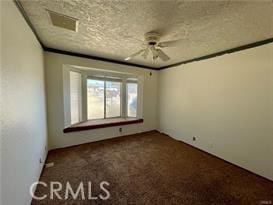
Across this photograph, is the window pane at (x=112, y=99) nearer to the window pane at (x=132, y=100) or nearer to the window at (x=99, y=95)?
the window at (x=99, y=95)

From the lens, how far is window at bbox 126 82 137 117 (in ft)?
14.0

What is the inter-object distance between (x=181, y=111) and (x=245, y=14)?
2.47 metres

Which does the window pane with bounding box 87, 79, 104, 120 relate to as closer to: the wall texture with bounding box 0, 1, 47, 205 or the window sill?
the window sill

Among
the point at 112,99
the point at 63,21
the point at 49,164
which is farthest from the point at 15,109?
the point at 112,99

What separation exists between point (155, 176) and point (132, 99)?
2569 millimetres

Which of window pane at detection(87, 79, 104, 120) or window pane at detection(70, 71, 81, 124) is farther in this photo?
window pane at detection(87, 79, 104, 120)

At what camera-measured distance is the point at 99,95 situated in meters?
3.81

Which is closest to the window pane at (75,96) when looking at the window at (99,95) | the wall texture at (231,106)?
the window at (99,95)

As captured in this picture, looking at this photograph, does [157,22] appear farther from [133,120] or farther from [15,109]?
[133,120]

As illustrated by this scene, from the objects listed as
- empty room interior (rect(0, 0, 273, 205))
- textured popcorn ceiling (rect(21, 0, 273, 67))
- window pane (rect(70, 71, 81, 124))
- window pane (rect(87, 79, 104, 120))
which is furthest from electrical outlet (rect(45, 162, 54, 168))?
textured popcorn ceiling (rect(21, 0, 273, 67))

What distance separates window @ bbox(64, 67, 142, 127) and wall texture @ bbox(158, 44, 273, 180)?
4.62 feet

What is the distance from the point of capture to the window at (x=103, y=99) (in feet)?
12.1

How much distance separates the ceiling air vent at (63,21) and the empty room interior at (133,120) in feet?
0.05

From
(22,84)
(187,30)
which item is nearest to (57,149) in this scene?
(22,84)
